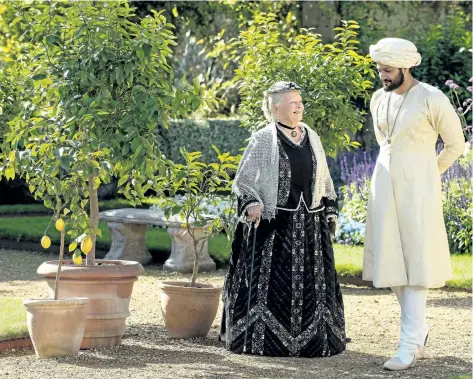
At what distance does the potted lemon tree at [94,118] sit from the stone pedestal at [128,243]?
3.87 metres

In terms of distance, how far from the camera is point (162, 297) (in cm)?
641

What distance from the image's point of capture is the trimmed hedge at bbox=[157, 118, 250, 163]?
16828 mm

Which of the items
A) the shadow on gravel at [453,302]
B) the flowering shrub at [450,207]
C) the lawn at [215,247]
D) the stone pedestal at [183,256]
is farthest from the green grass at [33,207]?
the shadow on gravel at [453,302]

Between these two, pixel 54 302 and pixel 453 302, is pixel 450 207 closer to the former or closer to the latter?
pixel 453 302

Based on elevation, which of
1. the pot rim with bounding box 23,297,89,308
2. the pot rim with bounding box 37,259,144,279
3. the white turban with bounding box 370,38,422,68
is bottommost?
the pot rim with bounding box 23,297,89,308

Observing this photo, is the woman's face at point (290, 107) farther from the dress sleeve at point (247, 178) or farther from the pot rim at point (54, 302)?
the pot rim at point (54, 302)

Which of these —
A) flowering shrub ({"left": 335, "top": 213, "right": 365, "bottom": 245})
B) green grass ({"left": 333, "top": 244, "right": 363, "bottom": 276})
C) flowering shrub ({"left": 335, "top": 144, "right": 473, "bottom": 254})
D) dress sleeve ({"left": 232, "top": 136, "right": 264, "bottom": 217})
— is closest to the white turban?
dress sleeve ({"left": 232, "top": 136, "right": 264, "bottom": 217})

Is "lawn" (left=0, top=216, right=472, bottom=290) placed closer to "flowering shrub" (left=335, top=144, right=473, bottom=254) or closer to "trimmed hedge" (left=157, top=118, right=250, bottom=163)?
"flowering shrub" (left=335, top=144, right=473, bottom=254)

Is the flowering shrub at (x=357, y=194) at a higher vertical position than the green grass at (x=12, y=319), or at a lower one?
higher

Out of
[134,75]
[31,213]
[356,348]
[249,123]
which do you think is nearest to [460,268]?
[249,123]

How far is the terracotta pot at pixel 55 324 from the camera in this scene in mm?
5480

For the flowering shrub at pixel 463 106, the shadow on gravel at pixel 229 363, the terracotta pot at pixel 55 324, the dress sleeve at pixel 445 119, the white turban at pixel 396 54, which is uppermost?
the flowering shrub at pixel 463 106

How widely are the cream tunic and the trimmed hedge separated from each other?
11265mm

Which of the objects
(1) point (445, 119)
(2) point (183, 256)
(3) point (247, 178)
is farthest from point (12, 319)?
(2) point (183, 256)
